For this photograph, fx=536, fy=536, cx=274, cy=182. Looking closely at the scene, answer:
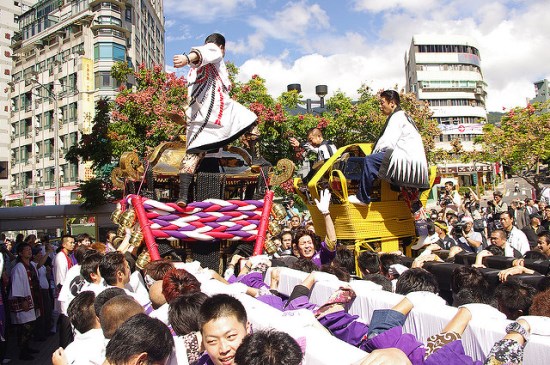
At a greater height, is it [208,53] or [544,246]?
[208,53]

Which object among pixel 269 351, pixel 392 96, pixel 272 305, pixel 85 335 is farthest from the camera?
pixel 392 96

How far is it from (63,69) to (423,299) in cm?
3975

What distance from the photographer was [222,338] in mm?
2502

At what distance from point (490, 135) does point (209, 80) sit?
29259 millimetres

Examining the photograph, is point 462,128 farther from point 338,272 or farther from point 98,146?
point 338,272

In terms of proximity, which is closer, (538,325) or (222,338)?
(538,325)

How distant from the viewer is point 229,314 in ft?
8.35

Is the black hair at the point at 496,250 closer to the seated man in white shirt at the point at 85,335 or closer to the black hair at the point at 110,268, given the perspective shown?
the black hair at the point at 110,268

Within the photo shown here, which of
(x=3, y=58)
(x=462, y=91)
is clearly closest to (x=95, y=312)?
(x=3, y=58)

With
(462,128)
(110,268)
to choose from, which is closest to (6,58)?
(110,268)

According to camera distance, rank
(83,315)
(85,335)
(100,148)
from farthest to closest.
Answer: (100,148) → (83,315) → (85,335)

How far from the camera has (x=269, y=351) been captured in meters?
2.08

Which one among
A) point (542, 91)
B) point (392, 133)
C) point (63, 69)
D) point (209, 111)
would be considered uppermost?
point (542, 91)

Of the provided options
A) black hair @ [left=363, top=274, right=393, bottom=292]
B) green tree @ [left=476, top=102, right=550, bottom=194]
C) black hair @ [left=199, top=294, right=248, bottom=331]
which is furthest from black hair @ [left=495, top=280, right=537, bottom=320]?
green tree @ [left=476, top=102, right=550, bottom=194]
